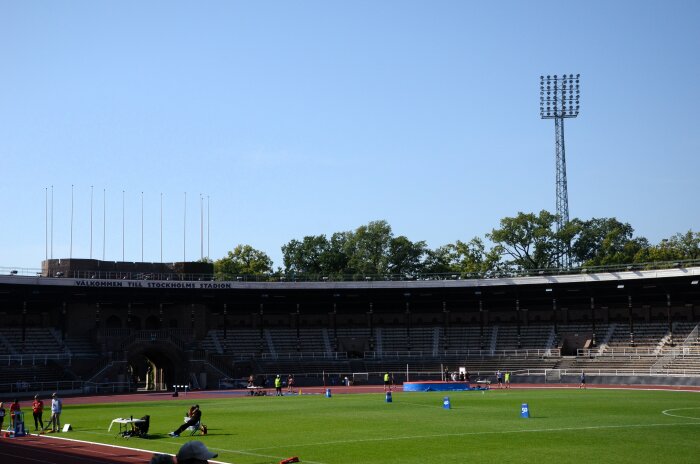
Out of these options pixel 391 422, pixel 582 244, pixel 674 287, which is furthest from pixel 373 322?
pixel 391 422

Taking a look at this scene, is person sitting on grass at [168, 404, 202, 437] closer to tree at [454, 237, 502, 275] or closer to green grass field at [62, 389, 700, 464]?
green grass field at [62, 389, 700, 464]

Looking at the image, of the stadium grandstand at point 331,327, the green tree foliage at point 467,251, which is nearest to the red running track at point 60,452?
the stadium grandstand at point 331,327

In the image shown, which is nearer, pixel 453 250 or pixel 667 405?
pixel 667 405

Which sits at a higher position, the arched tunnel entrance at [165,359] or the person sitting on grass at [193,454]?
the person sitting on grass at [193,454]

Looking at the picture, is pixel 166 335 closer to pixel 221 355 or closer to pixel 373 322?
pixel 221 355

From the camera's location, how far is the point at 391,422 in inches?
1646

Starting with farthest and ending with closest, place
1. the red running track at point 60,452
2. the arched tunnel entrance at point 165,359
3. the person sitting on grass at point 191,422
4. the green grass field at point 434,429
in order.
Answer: the arched tunnel entrance at point 165,359, the person sitting on grass at point 191,422, the green grass field at point 434,429, the red running track at point 60,452

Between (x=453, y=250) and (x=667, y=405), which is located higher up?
(x=453, y=250)

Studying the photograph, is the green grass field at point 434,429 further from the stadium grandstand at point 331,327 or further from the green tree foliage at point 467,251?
the green tree foliage at point 467,251

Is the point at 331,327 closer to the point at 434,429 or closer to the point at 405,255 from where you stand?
the point at 405,255

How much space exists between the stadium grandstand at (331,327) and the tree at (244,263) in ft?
126

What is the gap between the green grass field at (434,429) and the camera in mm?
29641

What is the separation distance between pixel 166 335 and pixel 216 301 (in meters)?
11.3

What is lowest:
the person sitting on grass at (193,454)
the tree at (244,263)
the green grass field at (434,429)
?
the green grass field at (434,429)
